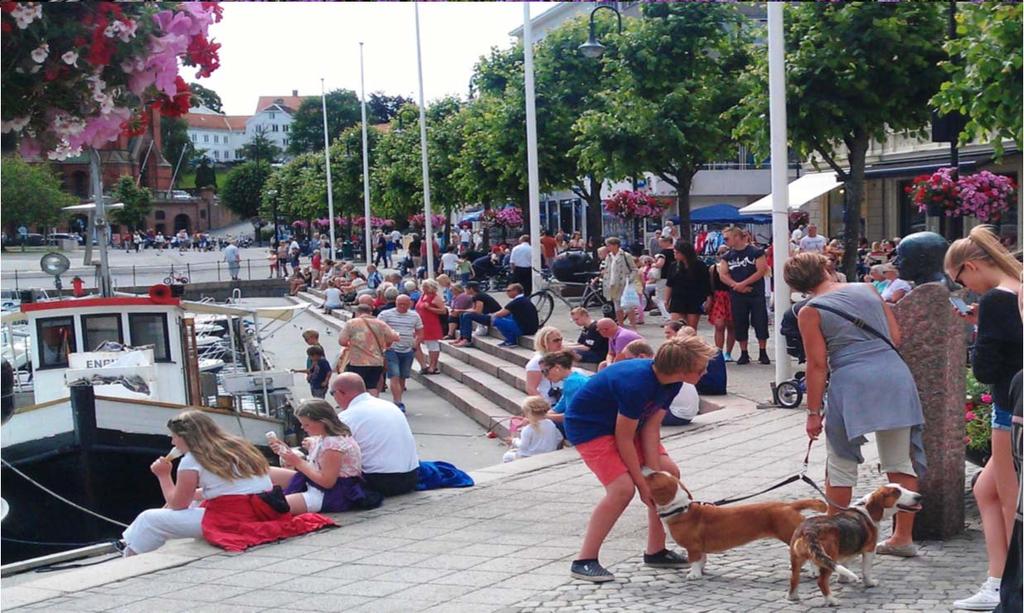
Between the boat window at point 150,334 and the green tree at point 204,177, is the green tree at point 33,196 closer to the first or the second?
the green tree at point 204,177

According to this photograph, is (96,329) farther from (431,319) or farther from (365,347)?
(431,319)

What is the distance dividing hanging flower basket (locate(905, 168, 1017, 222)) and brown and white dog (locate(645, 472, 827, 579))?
41.1ft

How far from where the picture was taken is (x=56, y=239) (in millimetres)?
97312

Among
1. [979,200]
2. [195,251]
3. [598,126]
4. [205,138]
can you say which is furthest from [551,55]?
[205,138]

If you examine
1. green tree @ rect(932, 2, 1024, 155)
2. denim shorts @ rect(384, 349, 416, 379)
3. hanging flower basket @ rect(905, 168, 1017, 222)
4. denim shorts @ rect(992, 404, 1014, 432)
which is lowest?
denim shorts @ rect(384, 349, 416, 379)

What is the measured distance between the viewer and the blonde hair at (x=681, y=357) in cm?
677

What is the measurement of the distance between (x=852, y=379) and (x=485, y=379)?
13.9 m

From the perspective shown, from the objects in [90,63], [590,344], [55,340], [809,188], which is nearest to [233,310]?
[55,340]

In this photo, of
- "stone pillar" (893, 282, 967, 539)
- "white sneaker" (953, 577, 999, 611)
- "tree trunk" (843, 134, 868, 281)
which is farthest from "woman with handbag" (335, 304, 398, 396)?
"white sneaker" (953, 577, 999, 611)

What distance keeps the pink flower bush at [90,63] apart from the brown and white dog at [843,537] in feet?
12.0

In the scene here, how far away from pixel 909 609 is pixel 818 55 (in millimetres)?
14641

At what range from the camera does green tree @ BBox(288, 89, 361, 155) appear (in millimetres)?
132750

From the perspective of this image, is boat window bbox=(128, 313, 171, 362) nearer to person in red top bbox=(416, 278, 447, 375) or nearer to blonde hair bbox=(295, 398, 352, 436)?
person in red top bbox=(416, 278, 447, 375)

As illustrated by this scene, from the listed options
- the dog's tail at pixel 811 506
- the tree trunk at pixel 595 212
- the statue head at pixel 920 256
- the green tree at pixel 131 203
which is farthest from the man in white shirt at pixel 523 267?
the green tree at pixel 131 203
